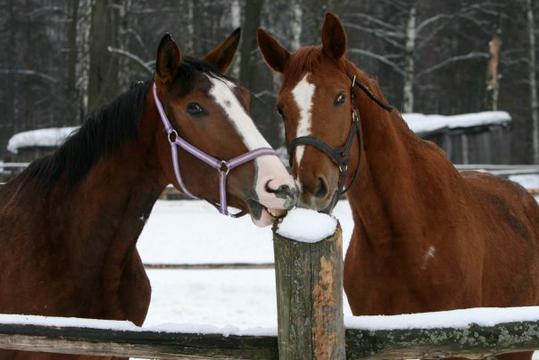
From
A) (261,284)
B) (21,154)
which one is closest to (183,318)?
(261,284)

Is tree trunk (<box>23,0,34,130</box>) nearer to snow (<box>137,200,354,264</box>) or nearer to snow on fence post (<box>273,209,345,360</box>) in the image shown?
snow (<box>137,200,354,264</box>)

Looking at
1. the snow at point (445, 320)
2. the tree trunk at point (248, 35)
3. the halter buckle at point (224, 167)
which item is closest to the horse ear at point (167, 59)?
the halter buckle at point (224, 167)

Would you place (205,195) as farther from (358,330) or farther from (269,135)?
(269,135)

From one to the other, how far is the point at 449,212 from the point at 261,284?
15.1ft

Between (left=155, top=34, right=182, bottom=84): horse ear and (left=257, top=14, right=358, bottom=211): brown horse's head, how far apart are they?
64cm

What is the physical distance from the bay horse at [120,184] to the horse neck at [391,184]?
84cm

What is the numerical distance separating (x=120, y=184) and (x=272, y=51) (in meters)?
1.26

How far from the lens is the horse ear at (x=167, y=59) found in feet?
8.43

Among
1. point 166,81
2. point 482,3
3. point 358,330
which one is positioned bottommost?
point 358,330

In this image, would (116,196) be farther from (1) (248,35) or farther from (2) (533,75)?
(2) (533,75)

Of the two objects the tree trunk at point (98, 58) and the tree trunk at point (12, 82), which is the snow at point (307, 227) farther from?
the tree trunk at point (12, 82)

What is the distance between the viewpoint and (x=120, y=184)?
2738mm

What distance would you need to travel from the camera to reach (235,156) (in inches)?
97.6

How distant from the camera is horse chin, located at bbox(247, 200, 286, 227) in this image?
2.40 metres
